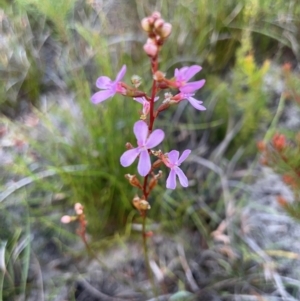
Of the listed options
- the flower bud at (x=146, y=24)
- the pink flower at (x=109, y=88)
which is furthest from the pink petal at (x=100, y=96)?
the flower bud at (x=146, y=24)

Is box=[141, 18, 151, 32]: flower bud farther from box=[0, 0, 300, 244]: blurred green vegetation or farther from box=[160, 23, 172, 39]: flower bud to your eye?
box=[0, 0, 300, 244]: blurred green vegetation

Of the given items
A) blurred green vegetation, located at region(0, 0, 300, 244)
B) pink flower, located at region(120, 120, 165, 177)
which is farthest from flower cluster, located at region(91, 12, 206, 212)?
blurred green vegetation, located at region(0, 0, 300, 244)

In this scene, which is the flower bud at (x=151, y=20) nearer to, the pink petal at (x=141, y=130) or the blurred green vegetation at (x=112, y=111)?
the pink petal at (x=141, y=130)

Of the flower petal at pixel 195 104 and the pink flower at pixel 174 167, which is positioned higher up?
the flower petal at pixel 195 104

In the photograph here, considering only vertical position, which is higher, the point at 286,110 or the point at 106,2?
the point at 106,2

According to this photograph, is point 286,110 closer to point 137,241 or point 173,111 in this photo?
point 173,111

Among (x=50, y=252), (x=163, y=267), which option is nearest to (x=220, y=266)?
(x=163, y=267)
